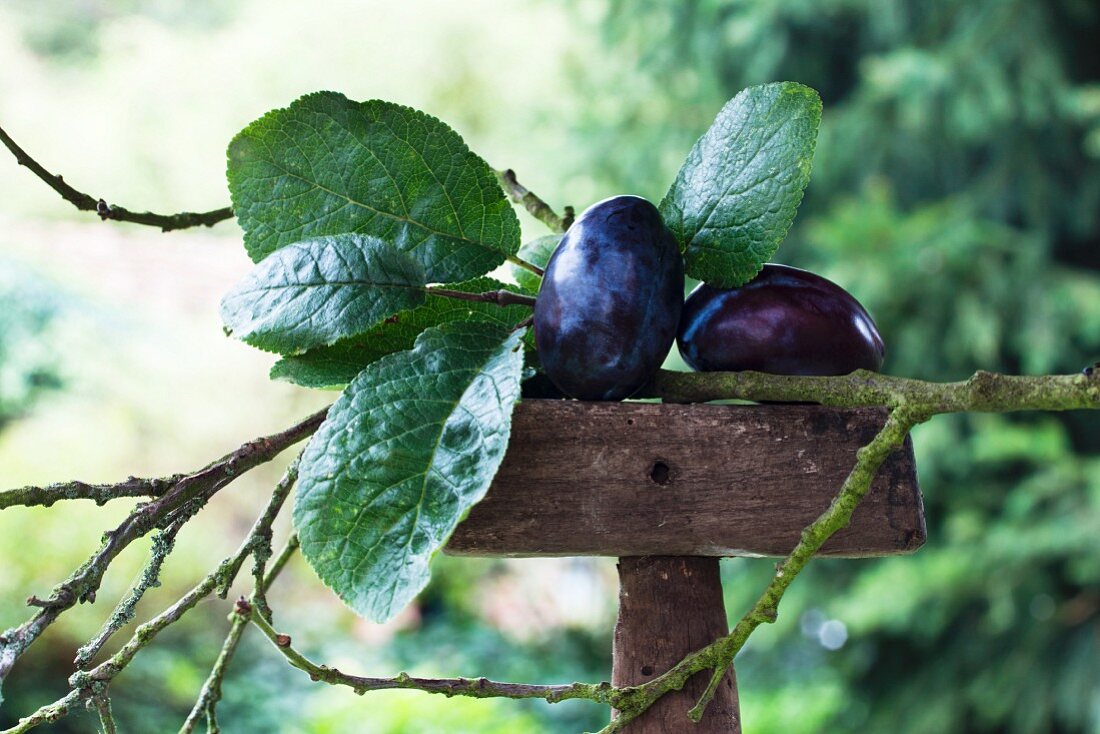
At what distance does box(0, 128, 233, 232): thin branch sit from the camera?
39cm

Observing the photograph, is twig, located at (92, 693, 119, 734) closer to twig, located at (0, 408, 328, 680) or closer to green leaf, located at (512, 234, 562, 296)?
twig, located at (0, 408, 328, 680)

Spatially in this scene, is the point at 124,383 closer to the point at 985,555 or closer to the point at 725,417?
the point at 985,555

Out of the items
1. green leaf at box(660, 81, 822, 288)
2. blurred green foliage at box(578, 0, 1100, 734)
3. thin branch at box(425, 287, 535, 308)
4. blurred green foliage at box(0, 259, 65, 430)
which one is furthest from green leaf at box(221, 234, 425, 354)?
blurred green foliage at box(0, 259, 65, 430)

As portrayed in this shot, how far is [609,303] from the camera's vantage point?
1.18 ft

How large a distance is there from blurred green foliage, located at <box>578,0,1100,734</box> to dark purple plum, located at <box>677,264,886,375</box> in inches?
54.9

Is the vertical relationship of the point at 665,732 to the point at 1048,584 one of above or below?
below

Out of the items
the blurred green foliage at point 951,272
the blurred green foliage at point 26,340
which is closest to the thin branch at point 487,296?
the blurred green foliage at point 951,272

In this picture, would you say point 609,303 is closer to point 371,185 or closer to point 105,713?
point 371,185

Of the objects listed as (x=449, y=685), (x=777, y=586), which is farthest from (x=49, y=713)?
(x=777, y=586)

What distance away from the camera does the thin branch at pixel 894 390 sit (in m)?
0.33

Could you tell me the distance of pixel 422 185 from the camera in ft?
1.37

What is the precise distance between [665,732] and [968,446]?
1.70 metres

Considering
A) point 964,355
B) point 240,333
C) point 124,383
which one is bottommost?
point 240,333

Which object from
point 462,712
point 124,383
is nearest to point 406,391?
point 462,712
